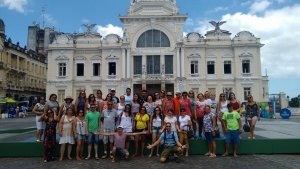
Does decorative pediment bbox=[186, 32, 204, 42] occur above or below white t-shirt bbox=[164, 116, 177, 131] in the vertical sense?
above

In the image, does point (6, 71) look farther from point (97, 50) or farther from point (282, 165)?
point (282, 165)

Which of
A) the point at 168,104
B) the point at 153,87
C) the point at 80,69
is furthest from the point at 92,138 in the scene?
the point at 80,69

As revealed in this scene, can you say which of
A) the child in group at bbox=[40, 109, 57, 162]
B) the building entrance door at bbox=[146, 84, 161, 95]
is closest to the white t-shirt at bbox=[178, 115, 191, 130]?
the child in group at bbox=[40, 109, 57, 162]

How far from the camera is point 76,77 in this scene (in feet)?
140

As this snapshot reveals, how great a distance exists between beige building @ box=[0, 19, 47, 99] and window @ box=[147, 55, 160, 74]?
2317 cm

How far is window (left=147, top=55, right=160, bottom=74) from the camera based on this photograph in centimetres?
4150

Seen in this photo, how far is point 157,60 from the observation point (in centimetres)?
4153

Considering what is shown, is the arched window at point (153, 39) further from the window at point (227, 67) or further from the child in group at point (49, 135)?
the child in group at point (49, 135)

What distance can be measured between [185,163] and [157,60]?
3269cm

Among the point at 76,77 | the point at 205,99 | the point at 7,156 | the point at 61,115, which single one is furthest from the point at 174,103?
the point at 76,77

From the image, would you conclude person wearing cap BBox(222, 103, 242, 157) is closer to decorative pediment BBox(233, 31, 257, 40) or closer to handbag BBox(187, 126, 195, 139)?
handbag BBox(187, 126, 195, 139)

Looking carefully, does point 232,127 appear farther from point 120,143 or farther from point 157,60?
point 157,60

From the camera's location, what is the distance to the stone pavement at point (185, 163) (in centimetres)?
894

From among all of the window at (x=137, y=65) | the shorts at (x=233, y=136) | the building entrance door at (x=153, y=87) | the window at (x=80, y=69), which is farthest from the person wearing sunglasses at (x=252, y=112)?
the window at (x=80, y=69)
